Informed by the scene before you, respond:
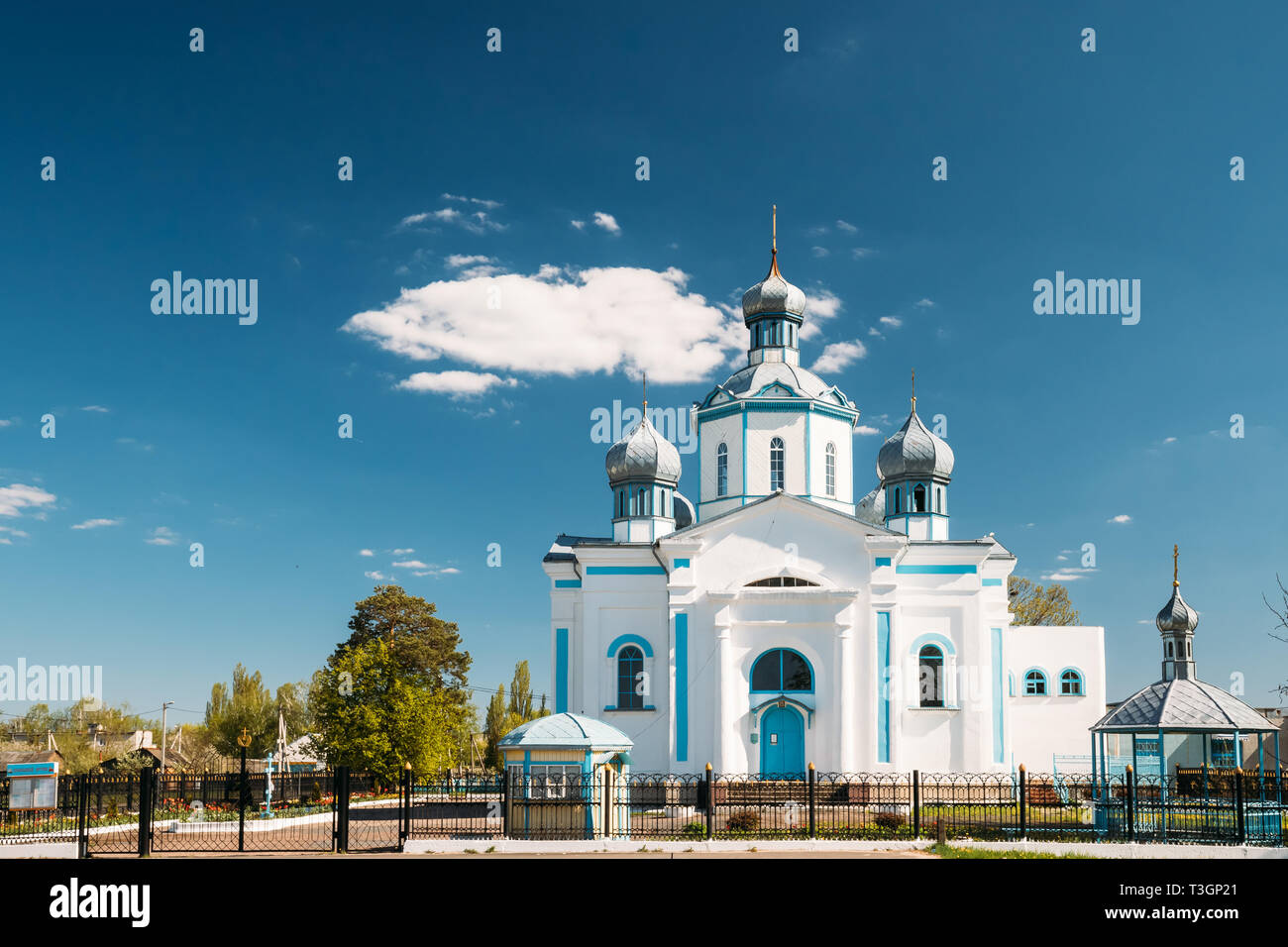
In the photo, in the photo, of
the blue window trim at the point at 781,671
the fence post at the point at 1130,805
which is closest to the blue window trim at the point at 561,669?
the blue window trim at the point at 781,671

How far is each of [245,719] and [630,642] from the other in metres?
30.6

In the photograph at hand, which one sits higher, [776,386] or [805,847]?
[776,386]

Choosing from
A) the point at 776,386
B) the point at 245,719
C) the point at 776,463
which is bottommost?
the point at 245,719

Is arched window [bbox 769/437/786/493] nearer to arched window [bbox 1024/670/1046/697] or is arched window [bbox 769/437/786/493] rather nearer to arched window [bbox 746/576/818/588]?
arched window [bbox 746/576/818/588]

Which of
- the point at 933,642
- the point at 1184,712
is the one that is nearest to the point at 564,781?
the point at 1184,712

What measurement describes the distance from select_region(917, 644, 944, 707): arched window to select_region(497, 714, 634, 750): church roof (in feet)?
36.8

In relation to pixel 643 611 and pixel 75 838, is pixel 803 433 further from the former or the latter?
pixel 75 838

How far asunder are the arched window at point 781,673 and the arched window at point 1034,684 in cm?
892

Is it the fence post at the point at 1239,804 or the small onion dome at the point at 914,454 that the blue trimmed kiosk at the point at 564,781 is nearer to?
the fence post at the point at 1239,804

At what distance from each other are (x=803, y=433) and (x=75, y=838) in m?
20.3

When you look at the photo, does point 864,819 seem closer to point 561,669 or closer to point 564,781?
point 564,781

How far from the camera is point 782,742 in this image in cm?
2734

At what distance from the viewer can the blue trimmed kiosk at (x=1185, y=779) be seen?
17609 mm
